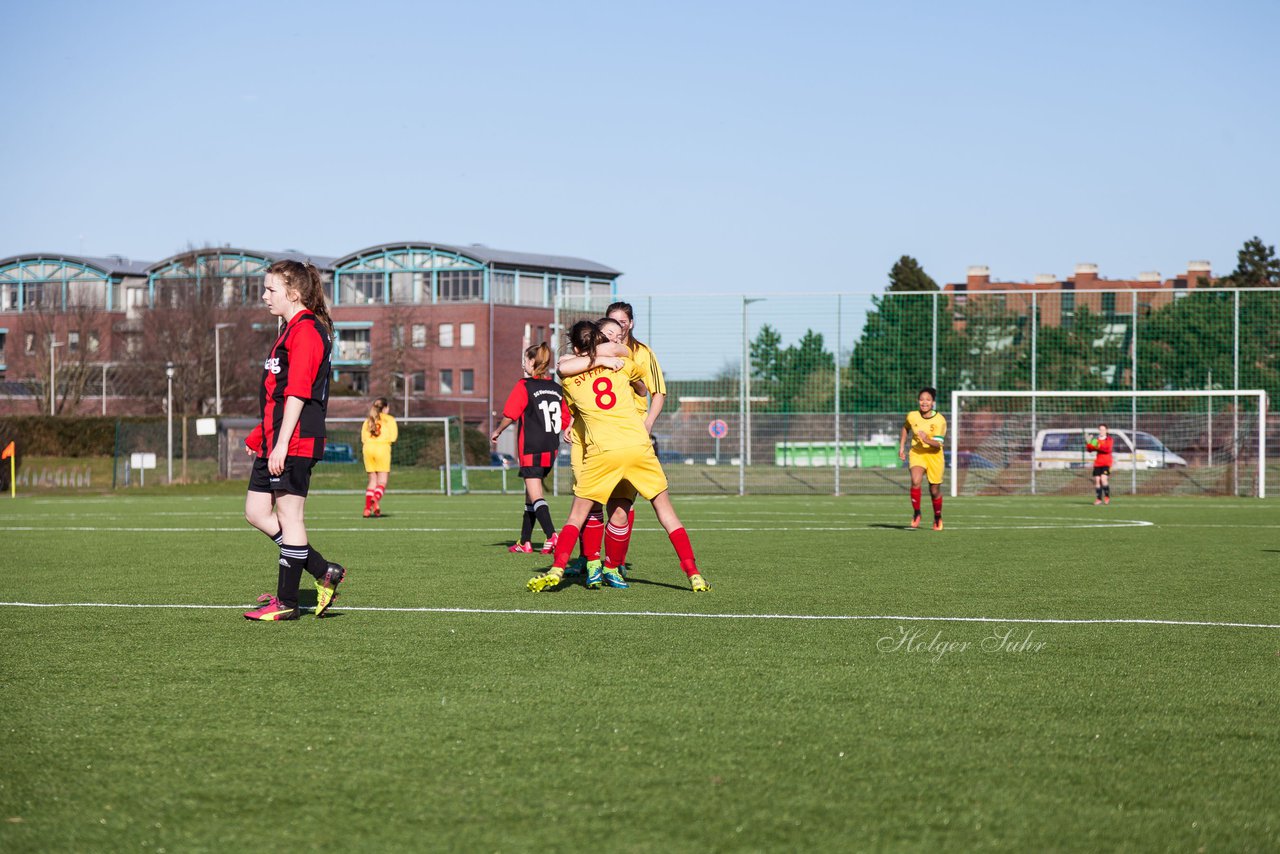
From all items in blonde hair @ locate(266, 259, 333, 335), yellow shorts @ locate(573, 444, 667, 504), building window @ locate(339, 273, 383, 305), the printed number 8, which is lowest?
yellow shorts @ locate(573, 444, 667, 504)

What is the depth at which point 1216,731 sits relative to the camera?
15.9 ft

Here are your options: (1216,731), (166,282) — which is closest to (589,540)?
(1216,731)

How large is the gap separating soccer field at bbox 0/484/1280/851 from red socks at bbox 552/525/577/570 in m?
0.22

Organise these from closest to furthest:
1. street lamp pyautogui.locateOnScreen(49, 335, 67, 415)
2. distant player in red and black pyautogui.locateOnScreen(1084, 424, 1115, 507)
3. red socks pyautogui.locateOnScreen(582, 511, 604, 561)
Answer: red socks pyautogui.locateOnScreen(582, 511, 604, 561), distant player in red and black pyautogui.locateOnScreen(1084, 424, 1115, 507), street lamp pyautogui.locateOnScreen(49, 335, 67, 415)

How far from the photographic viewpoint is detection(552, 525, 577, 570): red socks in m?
9.26

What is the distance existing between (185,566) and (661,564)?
3878mm

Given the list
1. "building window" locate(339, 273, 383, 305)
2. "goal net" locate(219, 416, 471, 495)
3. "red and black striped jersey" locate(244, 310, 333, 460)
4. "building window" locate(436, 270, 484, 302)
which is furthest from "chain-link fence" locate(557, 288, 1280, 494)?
"building window" locate(339, 273, 383, 305)

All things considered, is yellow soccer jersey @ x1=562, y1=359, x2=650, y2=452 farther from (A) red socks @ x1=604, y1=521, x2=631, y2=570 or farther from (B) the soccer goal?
(B) the soccer goal

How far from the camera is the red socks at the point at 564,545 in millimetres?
9258

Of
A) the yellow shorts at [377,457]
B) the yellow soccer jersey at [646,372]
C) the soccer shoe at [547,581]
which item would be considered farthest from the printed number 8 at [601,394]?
the yellow shorts at [377,457]

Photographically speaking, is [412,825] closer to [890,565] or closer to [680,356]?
[890,565]

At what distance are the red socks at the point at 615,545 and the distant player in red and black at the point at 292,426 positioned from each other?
2440 millimetres

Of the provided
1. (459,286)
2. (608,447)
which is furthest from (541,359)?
(459,286)

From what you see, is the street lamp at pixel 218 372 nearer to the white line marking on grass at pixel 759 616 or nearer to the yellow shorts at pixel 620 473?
the yellow shorts at pixel 620 473
